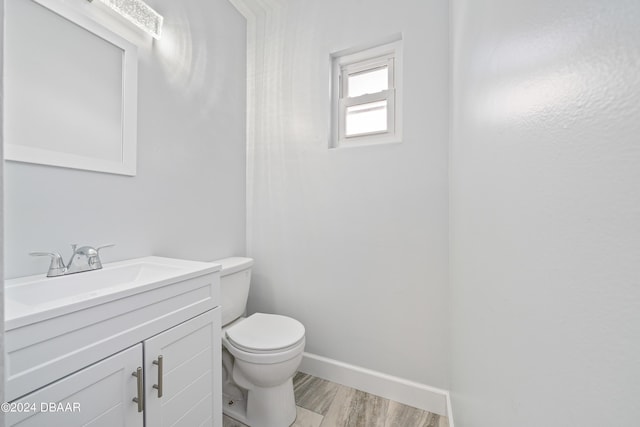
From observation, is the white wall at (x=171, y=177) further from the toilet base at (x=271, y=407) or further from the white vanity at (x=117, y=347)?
the toilet base at (x=271, y=407)

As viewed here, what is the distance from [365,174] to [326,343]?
1.15m

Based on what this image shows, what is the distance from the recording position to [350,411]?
1381 mm

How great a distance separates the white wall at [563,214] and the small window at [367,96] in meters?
1.04

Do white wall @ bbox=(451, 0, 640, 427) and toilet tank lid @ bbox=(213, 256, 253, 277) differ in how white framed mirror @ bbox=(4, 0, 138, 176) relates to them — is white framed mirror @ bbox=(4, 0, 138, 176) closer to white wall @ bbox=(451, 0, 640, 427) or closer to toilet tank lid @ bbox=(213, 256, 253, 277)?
toilet tank lid @ bbox=(213, 256, 253, 277)

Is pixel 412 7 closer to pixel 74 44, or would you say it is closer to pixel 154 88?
pixel 154 88

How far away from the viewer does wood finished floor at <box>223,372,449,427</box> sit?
1.31 metres

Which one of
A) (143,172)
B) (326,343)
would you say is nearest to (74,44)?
(143,172)

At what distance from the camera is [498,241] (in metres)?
0.51

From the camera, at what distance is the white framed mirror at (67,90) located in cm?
89

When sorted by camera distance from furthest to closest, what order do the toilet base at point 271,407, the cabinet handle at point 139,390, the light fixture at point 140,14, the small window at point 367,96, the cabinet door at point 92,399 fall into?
the small window at point 367,96
the toilet base at point 271,407
the light fixture at point 140,14
the cabinet handle at point 139,390
the cabinet door at point 92,399

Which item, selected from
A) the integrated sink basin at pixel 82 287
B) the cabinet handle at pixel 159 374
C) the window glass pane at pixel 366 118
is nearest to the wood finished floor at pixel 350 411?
the cabinet handle at pixel 159 374

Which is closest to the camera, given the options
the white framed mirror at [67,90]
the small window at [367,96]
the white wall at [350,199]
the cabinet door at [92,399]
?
the cabinet door at [92,399]

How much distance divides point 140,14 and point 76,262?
1.19 meters

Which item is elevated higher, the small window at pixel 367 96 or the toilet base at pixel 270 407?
the small window at pixel 367 96
